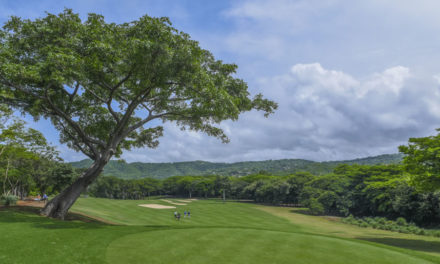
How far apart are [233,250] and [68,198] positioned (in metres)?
15.7

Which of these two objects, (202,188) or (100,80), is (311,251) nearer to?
(100,80)

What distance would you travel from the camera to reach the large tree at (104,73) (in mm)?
16500

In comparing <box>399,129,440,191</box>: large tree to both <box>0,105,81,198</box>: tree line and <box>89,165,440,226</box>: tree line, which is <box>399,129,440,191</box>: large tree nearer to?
<box>89,165,440,226</box>: tree line

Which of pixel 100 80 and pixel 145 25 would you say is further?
pixel 100 80

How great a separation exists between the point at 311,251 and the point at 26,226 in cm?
1589

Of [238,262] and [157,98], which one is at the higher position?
[157,98]

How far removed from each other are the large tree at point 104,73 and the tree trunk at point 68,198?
74 mm

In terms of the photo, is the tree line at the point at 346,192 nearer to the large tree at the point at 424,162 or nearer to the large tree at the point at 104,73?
the large tree at the point at 424,162

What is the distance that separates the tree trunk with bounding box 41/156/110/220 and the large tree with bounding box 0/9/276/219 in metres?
0.07

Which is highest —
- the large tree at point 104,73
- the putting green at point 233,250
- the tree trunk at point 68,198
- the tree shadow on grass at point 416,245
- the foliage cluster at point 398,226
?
the large tree at point 104,73

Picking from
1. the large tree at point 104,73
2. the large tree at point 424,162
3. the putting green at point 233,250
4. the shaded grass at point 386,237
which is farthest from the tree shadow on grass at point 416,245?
the large tree at point 104,73

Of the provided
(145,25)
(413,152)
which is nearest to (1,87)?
(145,25)

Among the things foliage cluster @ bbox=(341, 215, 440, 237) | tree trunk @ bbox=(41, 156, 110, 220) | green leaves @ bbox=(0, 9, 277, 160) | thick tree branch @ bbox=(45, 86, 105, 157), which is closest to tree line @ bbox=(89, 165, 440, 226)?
foliage cluster @ bbox=(341, 215, 440, 237)

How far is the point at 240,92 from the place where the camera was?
23.0 metres
